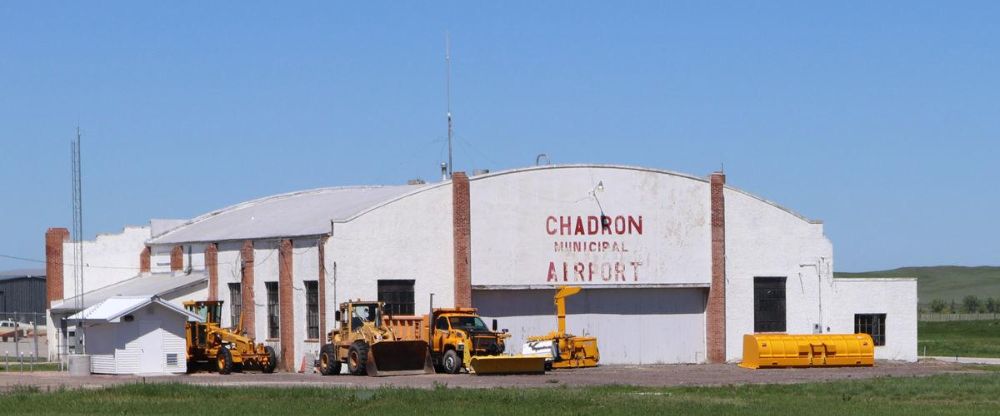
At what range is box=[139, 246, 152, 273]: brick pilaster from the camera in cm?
6894

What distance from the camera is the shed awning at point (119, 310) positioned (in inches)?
2066

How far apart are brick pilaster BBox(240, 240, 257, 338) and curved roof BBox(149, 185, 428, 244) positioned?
1.96 feet

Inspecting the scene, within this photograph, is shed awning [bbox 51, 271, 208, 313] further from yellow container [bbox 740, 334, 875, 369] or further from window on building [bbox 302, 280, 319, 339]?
yellow container [bbox 740, 334, 875, 369]

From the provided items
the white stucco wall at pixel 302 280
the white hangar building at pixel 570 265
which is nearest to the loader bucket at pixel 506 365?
the white hangar building at pixel 570 265

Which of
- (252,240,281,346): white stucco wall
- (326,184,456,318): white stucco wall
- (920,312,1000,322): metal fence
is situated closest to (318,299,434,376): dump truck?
(326,184,456,318): white stucco wall

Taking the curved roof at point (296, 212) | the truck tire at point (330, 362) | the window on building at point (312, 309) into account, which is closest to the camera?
the truck tire at point (330, 362)

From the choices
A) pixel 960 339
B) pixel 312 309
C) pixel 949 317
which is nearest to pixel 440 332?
pixel 312 309

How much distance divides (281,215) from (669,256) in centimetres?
1521

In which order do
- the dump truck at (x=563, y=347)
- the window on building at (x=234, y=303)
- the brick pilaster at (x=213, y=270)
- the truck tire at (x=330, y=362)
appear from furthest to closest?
1. the brick pilaster at (x=213, y=270)
2. the window on building at (x=234, y=303)
3. the dump truck at (x=563, y=347)
4. the truck tire at (x=330, y=362)

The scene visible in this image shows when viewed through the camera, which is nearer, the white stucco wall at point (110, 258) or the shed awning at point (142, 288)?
the shed awning at point (142, 288)

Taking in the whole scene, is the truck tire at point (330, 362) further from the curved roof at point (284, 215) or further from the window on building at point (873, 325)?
the window on building at point (873, 325)

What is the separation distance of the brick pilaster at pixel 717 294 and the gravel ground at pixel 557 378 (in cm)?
280

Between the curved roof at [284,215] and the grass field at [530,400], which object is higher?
the curved roof at [284,215]

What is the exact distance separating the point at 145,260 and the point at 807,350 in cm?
2912
